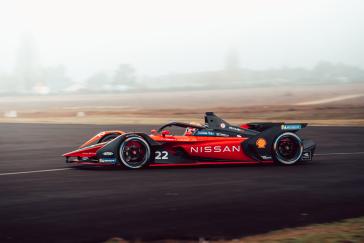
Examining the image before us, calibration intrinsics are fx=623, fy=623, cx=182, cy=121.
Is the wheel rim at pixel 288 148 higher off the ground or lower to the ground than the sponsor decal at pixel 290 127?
lower

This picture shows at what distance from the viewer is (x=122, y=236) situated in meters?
6.39

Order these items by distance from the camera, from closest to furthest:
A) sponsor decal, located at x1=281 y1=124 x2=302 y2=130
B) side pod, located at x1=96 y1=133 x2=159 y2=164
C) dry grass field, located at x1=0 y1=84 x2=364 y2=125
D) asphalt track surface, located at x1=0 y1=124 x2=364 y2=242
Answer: asphalt track surface, located at x1=0 y1=124 x2=364 y2=242, side pod, located at x1=96 y1=133 x2=159 y2=164, sponsor decal, located at x1=281 y1=124 x2=302 y2=130, dry grass field, located at x1=0 y1=84 x2=364 y2=125

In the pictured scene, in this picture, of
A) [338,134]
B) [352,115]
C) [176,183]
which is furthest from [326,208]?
[352,115]

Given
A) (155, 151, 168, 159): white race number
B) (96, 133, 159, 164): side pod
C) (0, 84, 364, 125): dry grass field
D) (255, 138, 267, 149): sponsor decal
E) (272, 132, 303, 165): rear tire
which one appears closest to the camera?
(96, 133, 159, 164): side pod

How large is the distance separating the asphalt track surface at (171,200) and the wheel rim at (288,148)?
11.9 inches

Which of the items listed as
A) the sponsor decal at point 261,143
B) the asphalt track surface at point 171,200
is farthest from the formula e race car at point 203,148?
the asphalt track surface at point 171,200

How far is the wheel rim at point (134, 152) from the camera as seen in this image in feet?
38.8

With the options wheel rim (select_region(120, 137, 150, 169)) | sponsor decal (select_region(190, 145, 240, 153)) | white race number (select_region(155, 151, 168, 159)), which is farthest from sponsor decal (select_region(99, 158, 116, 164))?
sponsor decal (select_region(190, 145, 240, 153))

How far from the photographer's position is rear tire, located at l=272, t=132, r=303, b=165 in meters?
12.3

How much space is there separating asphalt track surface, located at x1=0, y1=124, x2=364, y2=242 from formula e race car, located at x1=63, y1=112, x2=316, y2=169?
0.74 feet

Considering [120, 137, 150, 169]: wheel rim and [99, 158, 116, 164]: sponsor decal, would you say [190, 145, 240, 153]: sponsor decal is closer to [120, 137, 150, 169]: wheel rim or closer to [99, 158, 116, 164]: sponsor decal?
[120, 137, 150, 169]: wheel rim

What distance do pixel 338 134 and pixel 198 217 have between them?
1388cm

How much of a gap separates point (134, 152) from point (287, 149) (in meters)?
3.08

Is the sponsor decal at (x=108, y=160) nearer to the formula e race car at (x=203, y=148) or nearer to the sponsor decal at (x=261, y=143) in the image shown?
the formula e race car at (x=203, y=148)
